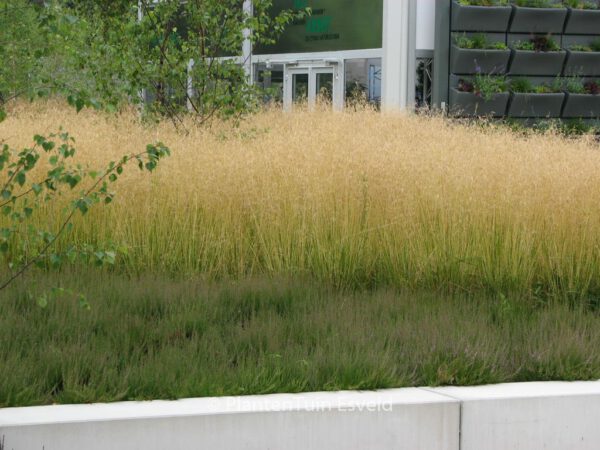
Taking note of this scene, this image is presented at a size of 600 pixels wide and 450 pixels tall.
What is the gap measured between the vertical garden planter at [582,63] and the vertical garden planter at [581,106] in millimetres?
511

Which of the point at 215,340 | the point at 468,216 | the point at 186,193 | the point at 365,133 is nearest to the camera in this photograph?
the point at 215,340

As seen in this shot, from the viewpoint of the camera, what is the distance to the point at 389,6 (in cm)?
1923

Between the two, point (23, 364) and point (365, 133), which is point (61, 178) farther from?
point (365, 133)

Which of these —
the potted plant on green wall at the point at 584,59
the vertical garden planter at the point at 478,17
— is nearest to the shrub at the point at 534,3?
the vertical garden planter at the point at 478,17

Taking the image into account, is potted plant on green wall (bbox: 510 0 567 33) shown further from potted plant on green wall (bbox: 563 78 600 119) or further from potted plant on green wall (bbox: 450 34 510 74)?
potted plant on green wall (bbox: 563 78 600 119)

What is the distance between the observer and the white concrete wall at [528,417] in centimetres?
414

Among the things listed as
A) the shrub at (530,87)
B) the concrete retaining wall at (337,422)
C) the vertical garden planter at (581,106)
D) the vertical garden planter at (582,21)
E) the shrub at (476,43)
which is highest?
the vertical garden planter at (582,21)

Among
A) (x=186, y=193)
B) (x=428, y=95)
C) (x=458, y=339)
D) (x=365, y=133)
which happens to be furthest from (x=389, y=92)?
(x=458, y=339)

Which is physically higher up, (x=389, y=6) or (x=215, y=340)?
(x=389, y=6)

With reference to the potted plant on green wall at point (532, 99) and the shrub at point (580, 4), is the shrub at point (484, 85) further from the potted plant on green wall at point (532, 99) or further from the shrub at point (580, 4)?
the shrub at point (580, 4)

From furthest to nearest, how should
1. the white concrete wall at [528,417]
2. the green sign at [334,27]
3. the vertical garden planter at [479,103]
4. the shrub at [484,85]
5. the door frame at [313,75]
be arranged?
the door frame at [313,75], the green sign at [334,27], the vertical garden planter at [479,103], the shrub at [484,85], the white concrete wall at [528,417]

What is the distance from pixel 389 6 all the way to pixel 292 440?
1617cm

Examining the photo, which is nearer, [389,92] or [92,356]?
[92,356]

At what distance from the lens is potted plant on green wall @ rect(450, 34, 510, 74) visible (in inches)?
732
